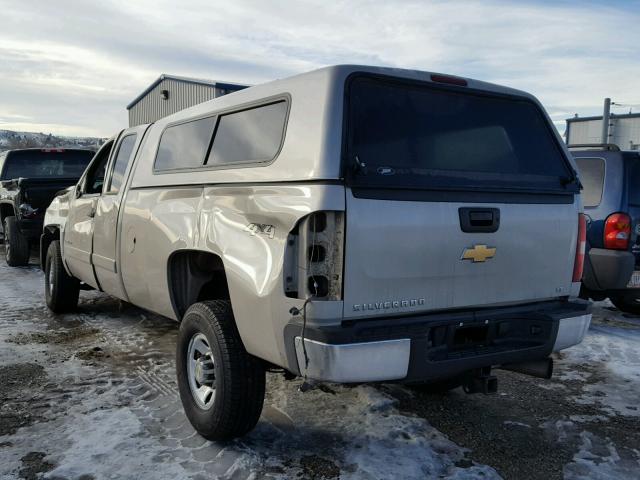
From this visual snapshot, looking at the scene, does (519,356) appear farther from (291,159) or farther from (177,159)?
(177,159)

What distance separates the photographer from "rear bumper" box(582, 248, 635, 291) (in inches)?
227

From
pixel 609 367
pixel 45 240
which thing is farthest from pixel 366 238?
pixel 45 240

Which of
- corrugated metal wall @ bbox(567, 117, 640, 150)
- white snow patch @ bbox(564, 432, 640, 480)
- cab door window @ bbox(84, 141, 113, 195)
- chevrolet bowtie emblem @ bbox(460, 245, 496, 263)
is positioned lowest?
white snow patch @ bbox(564, 432, 640, 480)

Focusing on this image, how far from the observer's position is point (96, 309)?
6.82 meters

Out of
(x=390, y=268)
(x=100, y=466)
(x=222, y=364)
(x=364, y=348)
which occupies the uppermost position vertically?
(x=390, y=268)

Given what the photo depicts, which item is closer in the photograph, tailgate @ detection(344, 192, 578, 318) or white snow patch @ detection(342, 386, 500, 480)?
tailgate @ detection(344, 192, 578, 318)

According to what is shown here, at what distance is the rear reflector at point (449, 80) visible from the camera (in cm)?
330

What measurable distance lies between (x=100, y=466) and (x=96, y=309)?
3891 millimetres

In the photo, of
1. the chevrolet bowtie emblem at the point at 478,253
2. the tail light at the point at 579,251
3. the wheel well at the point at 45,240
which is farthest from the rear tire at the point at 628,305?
the wheel well at the point at 45,240

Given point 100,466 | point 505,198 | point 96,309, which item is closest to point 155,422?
point 100,466

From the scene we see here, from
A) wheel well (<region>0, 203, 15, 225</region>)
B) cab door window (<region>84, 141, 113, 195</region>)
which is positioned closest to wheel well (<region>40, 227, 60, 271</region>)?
cab door window (<region>84, 141, 113, 195</region>)

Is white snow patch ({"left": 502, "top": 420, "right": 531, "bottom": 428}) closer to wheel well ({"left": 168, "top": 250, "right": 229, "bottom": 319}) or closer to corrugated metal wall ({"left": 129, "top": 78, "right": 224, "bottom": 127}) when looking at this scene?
wheel well ({"left": 168, "top": 250, "right": 229, "bottom": 319})

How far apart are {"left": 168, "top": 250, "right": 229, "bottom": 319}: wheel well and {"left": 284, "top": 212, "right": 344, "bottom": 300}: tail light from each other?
1.11m

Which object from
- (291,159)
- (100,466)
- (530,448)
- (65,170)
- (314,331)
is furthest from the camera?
(65,170)
